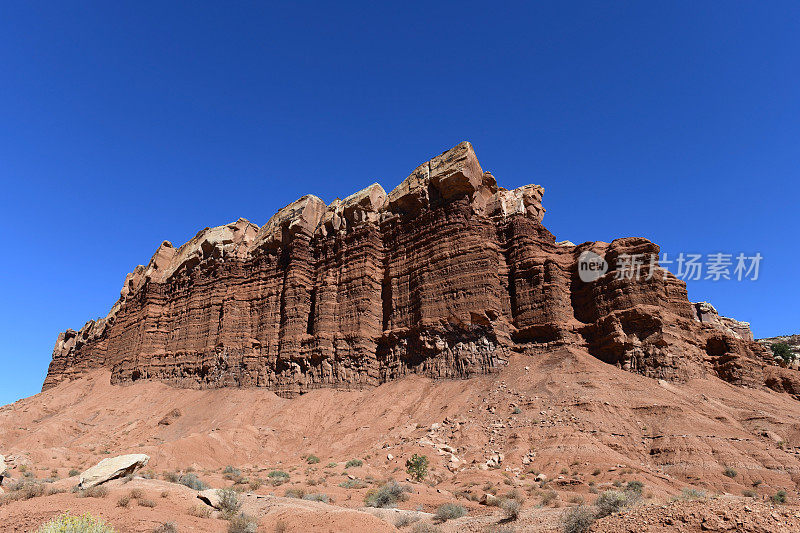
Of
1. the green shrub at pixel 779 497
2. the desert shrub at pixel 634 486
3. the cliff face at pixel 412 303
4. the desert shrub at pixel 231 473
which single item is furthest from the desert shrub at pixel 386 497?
the cliff face at pixel 412 303

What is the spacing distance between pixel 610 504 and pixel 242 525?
746 centimetres

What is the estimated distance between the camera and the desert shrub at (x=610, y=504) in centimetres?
929

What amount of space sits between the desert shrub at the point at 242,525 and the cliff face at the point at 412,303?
22.9 meters

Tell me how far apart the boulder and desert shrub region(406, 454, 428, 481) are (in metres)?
10.5

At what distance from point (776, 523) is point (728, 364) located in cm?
2658

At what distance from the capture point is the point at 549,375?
2750 centimetres

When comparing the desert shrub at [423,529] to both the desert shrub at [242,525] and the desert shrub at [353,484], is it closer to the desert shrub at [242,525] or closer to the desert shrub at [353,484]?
the desert shrub at [242,525]

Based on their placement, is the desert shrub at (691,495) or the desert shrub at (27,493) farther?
the desert shrub at (691,495)

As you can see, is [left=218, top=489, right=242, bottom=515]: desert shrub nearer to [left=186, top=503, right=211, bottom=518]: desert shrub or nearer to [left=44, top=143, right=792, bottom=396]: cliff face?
[left=186, top=503, right=211, bottom=518]: desert shrub

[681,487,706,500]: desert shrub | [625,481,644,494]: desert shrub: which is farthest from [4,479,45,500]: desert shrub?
[625,481,644,494]: desert shrub

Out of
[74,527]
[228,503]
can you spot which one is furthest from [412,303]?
[74,527]

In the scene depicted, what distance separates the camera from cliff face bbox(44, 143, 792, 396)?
30.2 meters

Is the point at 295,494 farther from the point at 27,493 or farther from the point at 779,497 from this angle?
the point at 779,497

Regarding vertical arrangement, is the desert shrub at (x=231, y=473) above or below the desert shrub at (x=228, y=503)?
below
